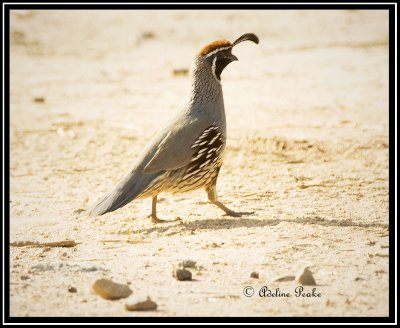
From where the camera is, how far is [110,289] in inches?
186

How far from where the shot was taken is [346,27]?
15.5 meters

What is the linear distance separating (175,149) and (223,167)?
213 centimetres

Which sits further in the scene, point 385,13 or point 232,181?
point 385,13

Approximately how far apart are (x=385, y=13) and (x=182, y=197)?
10.1 meters

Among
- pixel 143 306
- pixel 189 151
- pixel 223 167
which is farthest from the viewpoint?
pixel 223 167

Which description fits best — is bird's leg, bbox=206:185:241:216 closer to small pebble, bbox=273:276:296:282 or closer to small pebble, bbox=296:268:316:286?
small pebble, bbox=273:276:296:282

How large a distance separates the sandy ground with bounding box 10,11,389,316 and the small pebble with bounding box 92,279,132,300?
0.20 feet

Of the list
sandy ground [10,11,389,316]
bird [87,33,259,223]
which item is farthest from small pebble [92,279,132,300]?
bird [87,33,259,223]

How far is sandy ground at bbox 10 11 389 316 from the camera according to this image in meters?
4.97

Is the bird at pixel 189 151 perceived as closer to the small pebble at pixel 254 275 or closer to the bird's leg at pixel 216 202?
the bird's leg at pixel 216 202

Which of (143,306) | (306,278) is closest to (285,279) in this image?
(306,278)

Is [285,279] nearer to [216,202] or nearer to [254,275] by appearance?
[254,275]
